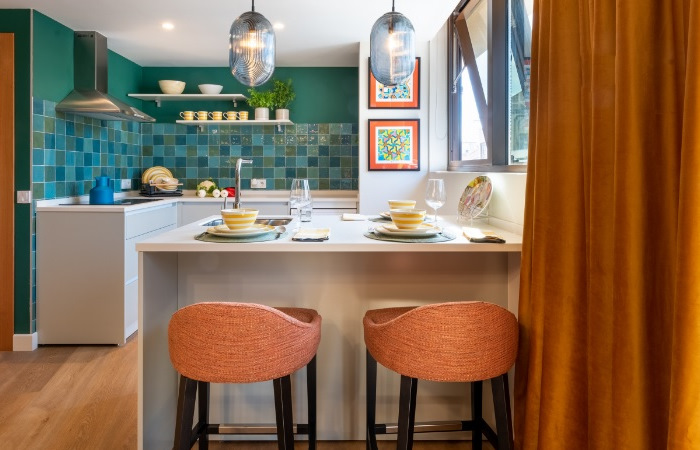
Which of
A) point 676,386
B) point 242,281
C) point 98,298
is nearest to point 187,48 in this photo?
point 98,298

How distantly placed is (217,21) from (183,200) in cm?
170

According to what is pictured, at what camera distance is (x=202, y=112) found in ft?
16.9

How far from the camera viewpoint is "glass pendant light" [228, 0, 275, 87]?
2.31 m

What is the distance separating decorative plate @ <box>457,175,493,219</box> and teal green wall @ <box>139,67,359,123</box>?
9.73 feet

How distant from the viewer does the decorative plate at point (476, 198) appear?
240cm

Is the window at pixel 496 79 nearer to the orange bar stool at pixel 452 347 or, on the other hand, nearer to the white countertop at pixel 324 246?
the white countertop at pixel 324 246

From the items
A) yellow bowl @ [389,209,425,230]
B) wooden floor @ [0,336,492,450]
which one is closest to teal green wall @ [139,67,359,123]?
wooden floor @ [0,336,492,450]

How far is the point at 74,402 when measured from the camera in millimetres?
2689

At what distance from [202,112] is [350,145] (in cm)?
151

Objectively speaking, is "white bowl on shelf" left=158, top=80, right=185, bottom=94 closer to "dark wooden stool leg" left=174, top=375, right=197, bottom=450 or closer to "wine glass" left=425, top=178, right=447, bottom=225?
"wine glass" left=425, top=178, right=447, bottom=225

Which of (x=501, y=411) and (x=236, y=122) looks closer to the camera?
(x=501, y=411)

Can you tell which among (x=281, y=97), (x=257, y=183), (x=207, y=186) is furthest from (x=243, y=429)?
(x=281, y=97)

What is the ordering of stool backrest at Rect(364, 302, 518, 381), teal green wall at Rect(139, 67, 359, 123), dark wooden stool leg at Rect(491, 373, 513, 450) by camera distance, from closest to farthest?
stool backrest at Rect(364, 302, 518, 381) → dark wooden stool leg at Rect(491, 373, 513, 450) → teal green wall at Rect(139, 67, 359, 123)

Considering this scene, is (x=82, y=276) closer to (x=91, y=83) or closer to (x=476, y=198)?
(x=91, y=83)
